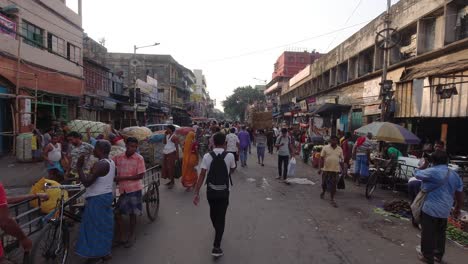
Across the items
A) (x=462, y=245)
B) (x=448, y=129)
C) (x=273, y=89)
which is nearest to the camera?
(x=462, y=245)

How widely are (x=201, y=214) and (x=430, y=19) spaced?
1240 centimetres

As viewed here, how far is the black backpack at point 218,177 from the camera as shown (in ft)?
16.6

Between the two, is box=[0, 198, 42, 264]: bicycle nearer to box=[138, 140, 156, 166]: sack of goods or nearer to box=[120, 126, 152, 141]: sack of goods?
box=[138, 140, 156, 166]: sack of goods

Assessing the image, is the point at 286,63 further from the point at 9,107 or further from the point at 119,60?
the point at 9,107

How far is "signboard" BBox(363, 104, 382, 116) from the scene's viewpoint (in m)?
17.0

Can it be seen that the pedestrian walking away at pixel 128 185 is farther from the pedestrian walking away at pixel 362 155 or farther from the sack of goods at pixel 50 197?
the pedestrian walking away at pixel 362 155

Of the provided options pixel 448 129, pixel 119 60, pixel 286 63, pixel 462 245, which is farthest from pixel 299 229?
pixel 286 63

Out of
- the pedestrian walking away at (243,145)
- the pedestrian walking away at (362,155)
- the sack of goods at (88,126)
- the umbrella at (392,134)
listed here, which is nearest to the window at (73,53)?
the sack of goods at (88,126)

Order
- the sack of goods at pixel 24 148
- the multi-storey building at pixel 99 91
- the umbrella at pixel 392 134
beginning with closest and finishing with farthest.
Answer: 1. the umbrella at pixel 392 134
2. the sack of goods at pixel 24 148
3. the multi-storey building at pixel 99 91

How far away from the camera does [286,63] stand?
196ft

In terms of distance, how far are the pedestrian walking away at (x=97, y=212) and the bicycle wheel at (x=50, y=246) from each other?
180 millimetres

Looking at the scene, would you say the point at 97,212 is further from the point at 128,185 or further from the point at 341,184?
the point at 341,184

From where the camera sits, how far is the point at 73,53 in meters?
23.8

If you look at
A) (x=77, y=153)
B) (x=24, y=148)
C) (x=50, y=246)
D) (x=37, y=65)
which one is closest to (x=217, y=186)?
(x=50, y=246)
